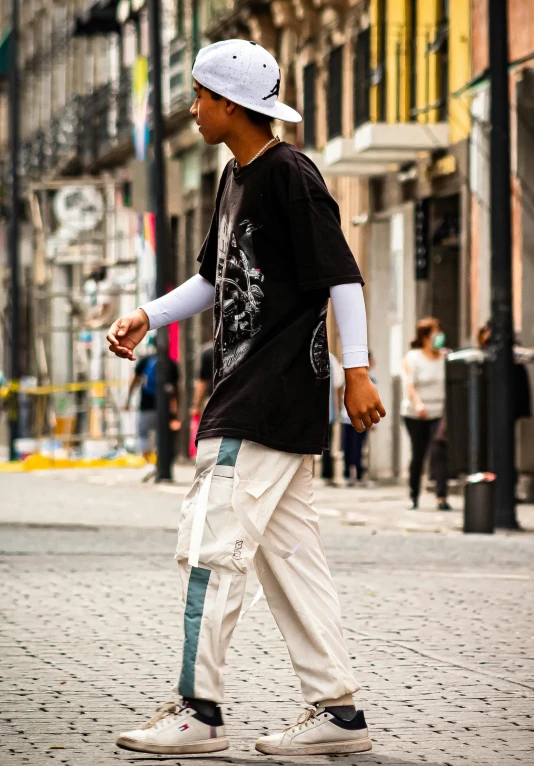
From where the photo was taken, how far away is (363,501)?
63.8ft

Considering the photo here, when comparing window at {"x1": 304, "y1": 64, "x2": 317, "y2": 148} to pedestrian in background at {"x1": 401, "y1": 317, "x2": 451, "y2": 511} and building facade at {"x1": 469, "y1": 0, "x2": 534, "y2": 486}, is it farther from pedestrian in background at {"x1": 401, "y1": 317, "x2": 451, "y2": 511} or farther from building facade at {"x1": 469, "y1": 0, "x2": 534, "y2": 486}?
pedestrian in background at {"x1": 401, "y1": 317, "x2": 451, "y2": 511}

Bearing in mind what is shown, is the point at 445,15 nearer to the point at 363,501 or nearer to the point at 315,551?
the point at 363,501

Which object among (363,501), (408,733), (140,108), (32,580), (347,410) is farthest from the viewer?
(140,108)

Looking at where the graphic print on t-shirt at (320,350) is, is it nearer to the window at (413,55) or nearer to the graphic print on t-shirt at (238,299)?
the graphic print on t-shirt at (238,299)

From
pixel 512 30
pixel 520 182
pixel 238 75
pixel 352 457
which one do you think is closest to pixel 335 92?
pixel 352 457

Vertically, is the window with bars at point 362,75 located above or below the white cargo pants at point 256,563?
above

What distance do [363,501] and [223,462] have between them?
45.8 ft

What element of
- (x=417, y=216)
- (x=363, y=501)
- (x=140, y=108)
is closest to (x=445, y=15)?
(x=417, y=216)

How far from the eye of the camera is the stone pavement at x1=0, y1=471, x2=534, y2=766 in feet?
19.3

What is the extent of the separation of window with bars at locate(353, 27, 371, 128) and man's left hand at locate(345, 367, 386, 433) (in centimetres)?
1930

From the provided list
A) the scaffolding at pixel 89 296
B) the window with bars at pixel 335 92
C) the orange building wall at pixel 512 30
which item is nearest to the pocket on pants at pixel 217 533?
the orange building wall at pixel 512 30

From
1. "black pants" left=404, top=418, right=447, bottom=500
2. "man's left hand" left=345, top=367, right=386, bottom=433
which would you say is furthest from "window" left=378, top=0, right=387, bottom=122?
"man's left hand" left=345, top=367, right=386, bottom=433

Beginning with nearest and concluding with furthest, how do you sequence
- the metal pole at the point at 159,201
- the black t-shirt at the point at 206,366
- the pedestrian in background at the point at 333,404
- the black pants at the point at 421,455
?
the black pants at the point at 421,455
the pedestrian in background at the point at 333,404
the black t-shirt at the point at 206,366
the metal pole at the point at 159,201

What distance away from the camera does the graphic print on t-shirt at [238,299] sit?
5.57m
